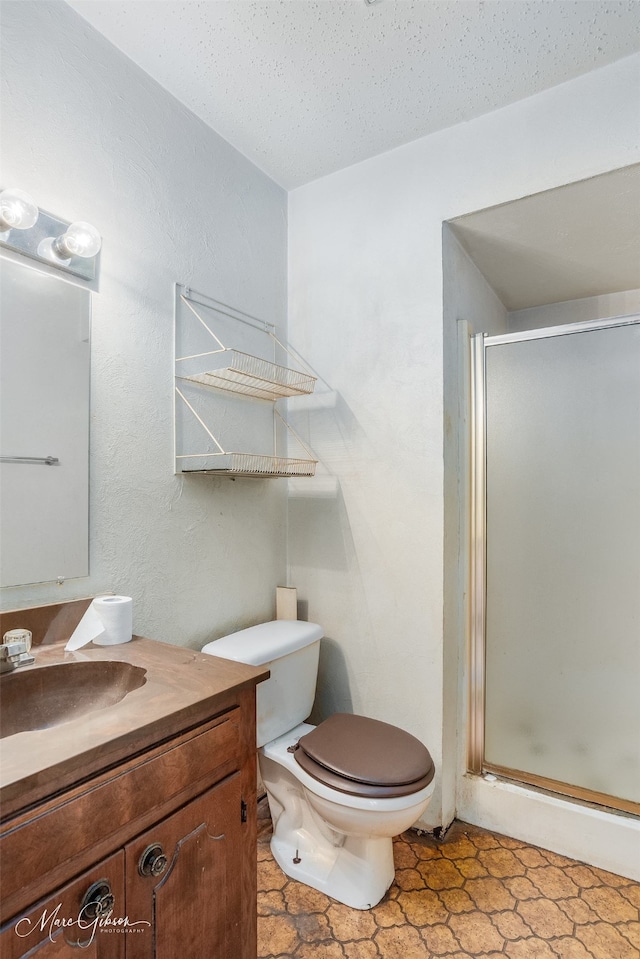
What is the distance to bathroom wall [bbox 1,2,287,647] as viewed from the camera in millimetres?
1236

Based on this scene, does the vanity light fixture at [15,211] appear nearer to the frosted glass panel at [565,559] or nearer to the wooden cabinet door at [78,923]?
the wooden cabinet door at [78,923]

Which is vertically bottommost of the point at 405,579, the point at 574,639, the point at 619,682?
the point at 619,682

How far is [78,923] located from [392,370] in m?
1.65

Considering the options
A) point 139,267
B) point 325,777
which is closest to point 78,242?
point 139,267

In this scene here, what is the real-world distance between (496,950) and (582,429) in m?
1.53

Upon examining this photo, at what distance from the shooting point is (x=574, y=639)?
176 cm

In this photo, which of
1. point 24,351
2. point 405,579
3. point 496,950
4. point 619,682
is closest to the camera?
point 24,351

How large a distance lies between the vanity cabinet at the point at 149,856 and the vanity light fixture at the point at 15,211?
3.57ft

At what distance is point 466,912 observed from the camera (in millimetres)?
1416

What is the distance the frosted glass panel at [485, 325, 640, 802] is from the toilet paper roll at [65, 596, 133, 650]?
4.25ft

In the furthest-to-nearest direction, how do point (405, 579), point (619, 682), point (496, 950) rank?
point (405, 579) < point (619, 682) < point (496, 950)

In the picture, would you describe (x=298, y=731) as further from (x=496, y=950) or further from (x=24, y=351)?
(x=24, y=351)

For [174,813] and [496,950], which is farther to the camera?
[496,950]

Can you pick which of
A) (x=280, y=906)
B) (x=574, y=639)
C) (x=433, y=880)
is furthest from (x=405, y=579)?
(x=280, y=906)
